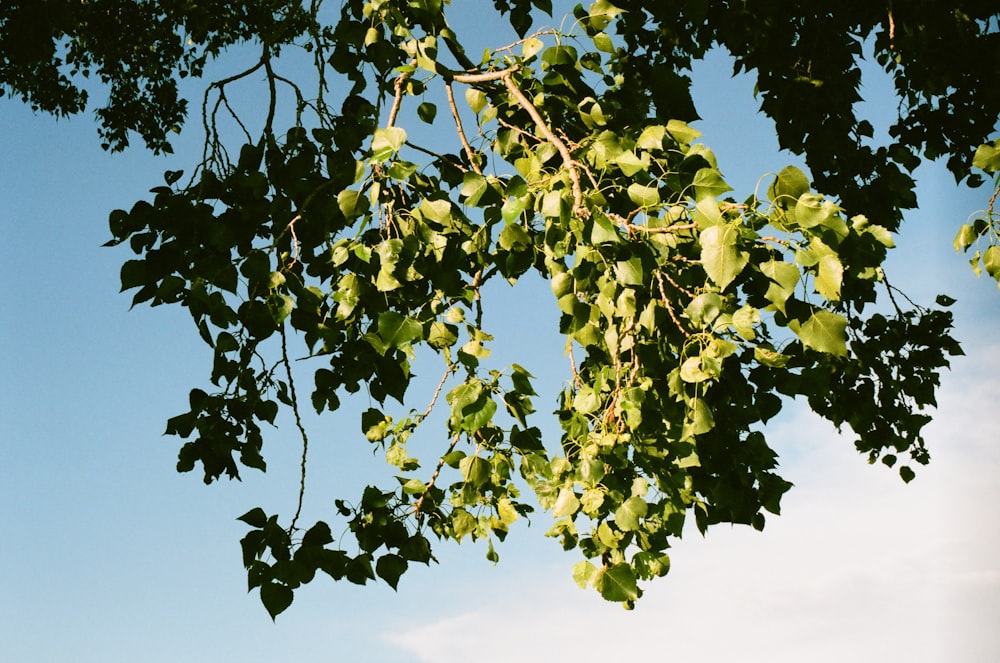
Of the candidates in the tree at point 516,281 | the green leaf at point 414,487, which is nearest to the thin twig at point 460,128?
the tree at point 516,281

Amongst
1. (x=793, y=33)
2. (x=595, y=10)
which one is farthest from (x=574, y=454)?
(x=793, y=33)

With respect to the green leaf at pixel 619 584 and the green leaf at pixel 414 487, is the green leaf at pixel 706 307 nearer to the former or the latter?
the green leaf at pixel 619 584

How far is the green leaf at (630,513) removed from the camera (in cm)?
203

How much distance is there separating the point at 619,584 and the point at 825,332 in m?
0.79

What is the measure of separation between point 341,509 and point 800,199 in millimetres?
1324

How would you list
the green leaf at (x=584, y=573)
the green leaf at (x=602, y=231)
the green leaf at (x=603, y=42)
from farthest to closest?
the green leaf at (x=603, y=42)
the green leaf at (x=584, y=573)
the green leaf at (x=602, y=231)

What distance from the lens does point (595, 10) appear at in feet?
7.79

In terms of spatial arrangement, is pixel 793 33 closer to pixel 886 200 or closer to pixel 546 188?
pixel 886 200

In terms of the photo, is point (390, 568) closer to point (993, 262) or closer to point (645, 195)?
point (645, 195)

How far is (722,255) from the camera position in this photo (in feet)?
5.38

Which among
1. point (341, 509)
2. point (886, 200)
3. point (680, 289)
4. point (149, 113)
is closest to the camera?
point (680, 289)

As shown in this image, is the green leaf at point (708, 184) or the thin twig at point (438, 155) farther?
the thin twig at point (438, 155)

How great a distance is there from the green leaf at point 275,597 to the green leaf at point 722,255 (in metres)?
1.18

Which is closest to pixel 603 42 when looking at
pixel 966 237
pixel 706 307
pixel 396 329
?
pixel 706 307
